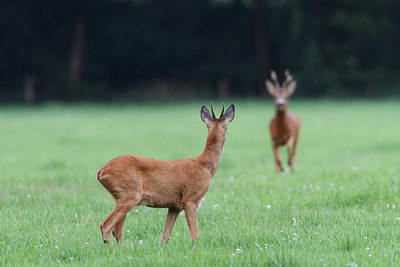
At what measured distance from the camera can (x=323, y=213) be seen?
20.6 feet

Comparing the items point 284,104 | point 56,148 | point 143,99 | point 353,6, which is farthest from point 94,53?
point 284,104

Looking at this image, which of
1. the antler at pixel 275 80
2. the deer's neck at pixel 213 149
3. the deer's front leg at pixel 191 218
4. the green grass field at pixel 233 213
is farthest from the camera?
the antler at pixel 275 80

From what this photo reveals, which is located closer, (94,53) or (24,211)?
(24,211)

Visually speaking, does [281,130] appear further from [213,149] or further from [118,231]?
[118,231]

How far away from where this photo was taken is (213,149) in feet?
17.1

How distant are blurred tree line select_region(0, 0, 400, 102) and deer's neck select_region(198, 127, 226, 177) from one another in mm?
33597

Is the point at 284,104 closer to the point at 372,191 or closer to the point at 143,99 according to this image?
the point at 372,191

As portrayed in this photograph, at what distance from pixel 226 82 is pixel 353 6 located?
11764 mm

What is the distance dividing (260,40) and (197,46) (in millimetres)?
4956

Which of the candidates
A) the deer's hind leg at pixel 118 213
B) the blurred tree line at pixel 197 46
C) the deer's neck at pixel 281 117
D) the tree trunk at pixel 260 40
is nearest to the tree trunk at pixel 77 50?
the blurred tree line at pixel 197 46

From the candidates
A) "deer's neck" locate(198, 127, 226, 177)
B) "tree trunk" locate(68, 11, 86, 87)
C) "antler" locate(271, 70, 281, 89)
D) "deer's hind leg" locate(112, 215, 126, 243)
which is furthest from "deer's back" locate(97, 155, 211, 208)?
"tree trunk" locate(68, 11, 86, 87)

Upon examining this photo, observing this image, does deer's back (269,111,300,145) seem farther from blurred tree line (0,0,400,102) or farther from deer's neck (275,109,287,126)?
blurred tree line (0,0,400,102)

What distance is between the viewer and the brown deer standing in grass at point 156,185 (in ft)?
15.5

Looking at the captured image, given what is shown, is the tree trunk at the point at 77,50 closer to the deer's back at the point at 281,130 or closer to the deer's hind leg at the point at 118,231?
the deer's back at the point at 281,130
